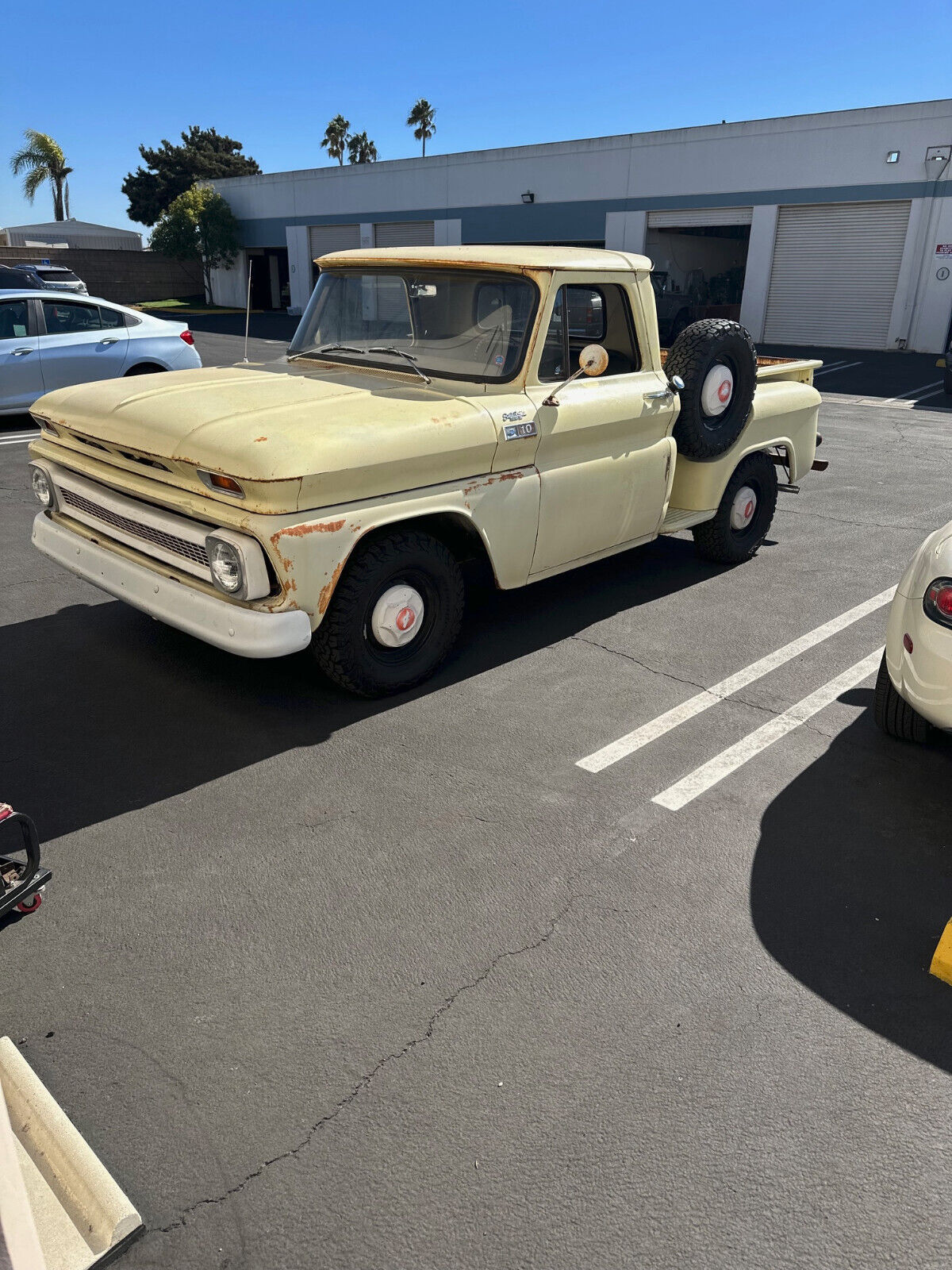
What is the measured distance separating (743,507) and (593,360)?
7.87 ft

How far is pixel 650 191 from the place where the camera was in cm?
2723

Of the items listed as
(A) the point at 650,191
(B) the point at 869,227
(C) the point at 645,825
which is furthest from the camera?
(A) the point at 650,191

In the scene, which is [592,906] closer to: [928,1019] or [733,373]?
[928,1019]

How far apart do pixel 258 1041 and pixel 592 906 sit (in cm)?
113

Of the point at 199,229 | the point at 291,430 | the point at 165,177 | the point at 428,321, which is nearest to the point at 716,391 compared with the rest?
the point at 428,321

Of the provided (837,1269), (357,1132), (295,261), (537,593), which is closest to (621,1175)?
(837,1269)

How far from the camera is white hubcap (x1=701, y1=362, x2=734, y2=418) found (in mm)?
5395

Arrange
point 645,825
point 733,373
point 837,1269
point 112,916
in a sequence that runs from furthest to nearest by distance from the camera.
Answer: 1. point 733,373
2. point 645,825
3. point 112,916
4. point 837,1269

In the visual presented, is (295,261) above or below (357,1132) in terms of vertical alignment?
above

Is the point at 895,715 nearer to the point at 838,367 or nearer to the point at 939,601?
the point at 939,601

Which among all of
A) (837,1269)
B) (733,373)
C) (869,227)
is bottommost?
(837,1269)

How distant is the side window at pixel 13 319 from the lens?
9.44m

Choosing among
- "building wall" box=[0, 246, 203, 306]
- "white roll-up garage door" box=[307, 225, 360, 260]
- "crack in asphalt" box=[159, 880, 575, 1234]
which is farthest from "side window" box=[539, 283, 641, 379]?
"building wall" box=[0, 246, 203, 306]

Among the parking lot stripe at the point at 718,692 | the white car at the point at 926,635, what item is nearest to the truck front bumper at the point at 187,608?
the parking lot stripe at the point at 718,692
